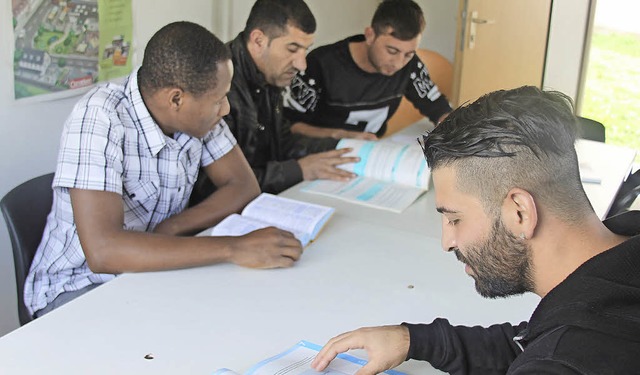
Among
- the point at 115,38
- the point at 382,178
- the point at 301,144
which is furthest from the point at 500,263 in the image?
the point at 115,38

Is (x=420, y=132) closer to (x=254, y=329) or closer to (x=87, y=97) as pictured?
(x=87, y=97)

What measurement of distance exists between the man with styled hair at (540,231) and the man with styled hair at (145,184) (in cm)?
72

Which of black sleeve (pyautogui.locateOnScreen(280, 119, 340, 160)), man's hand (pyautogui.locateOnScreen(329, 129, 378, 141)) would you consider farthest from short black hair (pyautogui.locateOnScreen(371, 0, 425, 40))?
black sleeve (pyautogui.locateOnScreen(280, 119, 340, 160))

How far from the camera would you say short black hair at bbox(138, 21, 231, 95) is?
186 cm

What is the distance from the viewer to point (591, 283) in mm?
917

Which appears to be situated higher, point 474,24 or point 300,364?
point 474,24

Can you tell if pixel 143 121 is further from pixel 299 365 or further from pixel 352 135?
pixel 352 135

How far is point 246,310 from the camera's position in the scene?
1521mm

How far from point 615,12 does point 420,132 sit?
3.73 metres

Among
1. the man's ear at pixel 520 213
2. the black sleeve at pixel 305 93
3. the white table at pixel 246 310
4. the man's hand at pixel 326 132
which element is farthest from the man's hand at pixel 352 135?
the man's ear at pixel 520 213

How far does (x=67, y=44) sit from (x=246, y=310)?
136cm

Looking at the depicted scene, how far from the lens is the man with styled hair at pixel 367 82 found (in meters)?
2.95

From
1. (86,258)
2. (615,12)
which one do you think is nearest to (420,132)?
(86,258)

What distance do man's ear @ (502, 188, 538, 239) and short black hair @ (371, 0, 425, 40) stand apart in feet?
6.55
